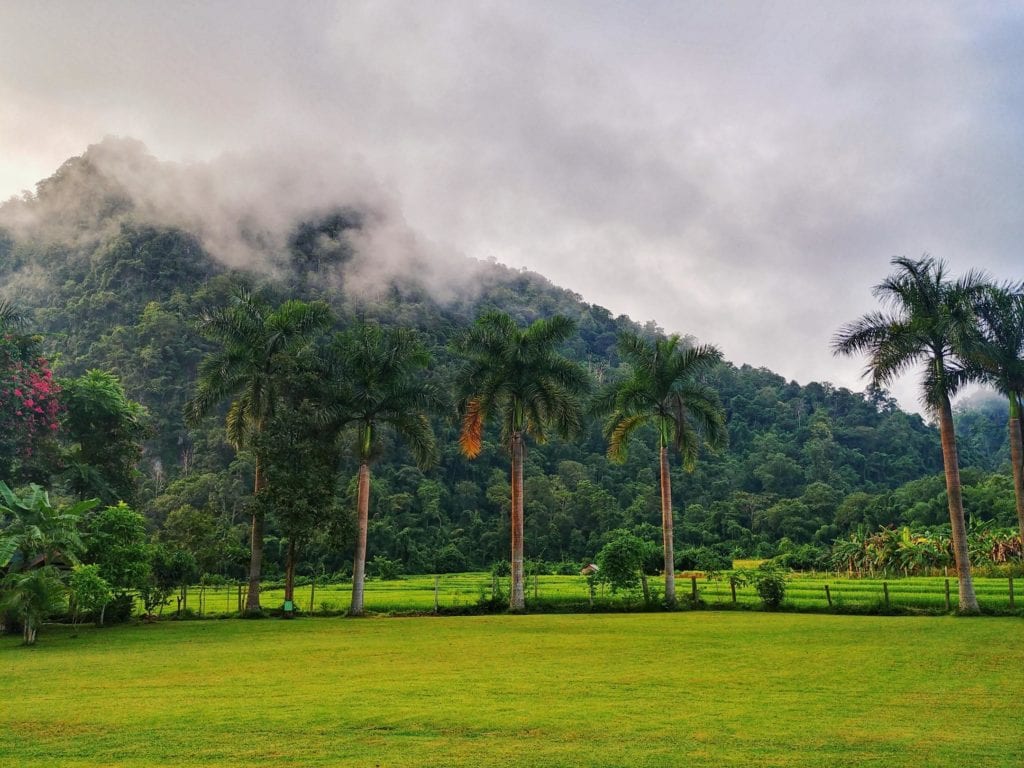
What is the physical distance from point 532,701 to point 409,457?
6417 cm

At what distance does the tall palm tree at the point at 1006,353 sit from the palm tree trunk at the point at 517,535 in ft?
54.4

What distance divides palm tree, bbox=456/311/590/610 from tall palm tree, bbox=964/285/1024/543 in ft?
47.9

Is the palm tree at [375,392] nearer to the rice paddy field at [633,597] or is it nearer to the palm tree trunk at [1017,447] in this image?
the rice paddy field at [633,597]

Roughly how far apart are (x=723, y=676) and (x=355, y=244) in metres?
125

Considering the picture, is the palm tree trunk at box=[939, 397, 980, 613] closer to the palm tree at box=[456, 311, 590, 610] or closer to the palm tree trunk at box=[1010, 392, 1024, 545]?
the palm tree trunk at box=[1010, 392, 1024, 545]

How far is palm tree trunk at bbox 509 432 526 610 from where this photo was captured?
28.8m

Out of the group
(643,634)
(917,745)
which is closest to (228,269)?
(643,634)

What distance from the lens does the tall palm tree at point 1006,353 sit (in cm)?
2470

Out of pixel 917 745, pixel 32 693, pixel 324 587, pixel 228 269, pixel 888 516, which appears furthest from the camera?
pixel 228 269

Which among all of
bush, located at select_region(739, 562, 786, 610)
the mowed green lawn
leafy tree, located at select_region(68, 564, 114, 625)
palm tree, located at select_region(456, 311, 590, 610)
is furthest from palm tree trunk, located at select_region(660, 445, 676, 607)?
leafy tree, located at select_region(68, 564, 114, 625)

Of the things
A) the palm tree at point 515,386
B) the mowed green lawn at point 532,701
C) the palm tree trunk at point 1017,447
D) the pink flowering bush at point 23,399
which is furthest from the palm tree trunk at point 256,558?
the palm tree trunk at point 1017,447

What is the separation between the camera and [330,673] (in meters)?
12.5

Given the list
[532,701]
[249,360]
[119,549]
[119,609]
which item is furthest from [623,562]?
[532,701]

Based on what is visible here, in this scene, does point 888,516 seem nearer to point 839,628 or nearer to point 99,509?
point 839,628
